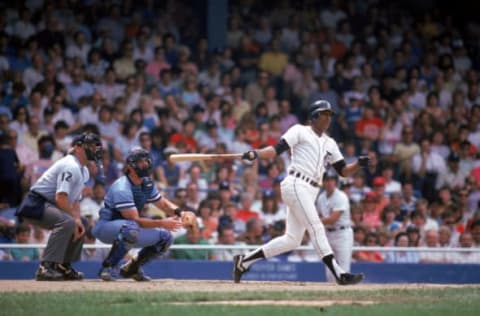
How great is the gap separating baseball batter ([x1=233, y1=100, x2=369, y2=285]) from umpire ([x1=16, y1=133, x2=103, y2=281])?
162cm

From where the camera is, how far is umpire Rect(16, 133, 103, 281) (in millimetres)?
10656

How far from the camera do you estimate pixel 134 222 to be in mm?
10602

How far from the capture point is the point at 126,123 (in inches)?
618

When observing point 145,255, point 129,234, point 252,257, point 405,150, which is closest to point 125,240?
point 129,234

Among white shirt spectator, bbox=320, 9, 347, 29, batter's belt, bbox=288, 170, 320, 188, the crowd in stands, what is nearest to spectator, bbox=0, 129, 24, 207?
the crowd in stands

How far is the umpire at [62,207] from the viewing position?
10656 millimetres

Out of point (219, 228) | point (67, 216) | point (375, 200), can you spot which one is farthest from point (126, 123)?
point (67, 216)

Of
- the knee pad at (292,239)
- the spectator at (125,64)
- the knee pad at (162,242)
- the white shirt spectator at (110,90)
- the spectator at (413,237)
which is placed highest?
the spectator at (125,64)

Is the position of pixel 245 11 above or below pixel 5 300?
above

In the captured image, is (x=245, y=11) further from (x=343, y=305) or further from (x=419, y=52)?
(x=343, y=305)

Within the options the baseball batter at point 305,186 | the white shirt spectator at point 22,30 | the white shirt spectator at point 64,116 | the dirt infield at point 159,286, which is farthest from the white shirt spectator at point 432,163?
the white shirt spectator at point 22,30

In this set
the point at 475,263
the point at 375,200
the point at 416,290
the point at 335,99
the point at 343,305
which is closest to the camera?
the point at 343,305

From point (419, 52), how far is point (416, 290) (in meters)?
10.2

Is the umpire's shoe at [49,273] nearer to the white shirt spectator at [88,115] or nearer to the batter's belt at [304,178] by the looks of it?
the batter's belt at [304,178]
